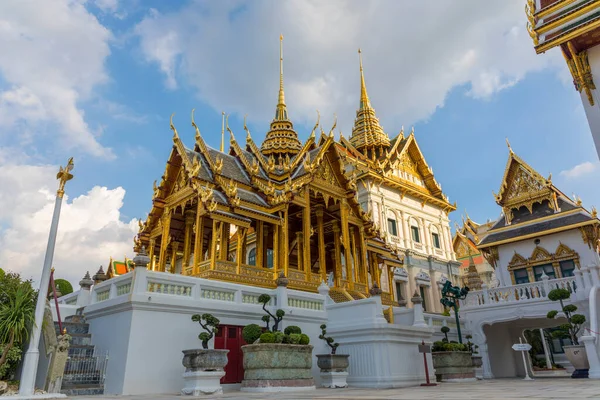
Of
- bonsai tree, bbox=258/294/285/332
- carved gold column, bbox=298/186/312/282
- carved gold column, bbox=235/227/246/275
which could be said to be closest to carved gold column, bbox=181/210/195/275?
carved gold column, bbox=235/227/246/275

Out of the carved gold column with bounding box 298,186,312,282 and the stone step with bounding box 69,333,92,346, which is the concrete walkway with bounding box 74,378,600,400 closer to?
the stone step with bounding box 69,333,92,346

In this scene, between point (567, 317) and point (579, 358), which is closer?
point (579, 358)

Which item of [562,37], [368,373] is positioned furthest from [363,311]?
[562,37]

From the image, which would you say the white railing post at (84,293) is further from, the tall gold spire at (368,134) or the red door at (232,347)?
the tall gold spire at (368,134)

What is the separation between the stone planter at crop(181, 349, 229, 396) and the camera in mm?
7988

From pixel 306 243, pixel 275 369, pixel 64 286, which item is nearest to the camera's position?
pixel 275 369

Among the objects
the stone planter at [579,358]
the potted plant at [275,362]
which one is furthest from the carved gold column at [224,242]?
the stone planter at [579,358]

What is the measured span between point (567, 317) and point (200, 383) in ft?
35.7

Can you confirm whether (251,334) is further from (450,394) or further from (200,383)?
(450,394)

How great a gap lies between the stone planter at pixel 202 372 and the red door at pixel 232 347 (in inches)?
58.5

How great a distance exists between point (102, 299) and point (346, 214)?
9620 millimetres

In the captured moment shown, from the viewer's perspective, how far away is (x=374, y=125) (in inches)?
1478

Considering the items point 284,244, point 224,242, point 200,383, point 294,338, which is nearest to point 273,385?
point 294,338

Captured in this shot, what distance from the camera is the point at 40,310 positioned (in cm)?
743
